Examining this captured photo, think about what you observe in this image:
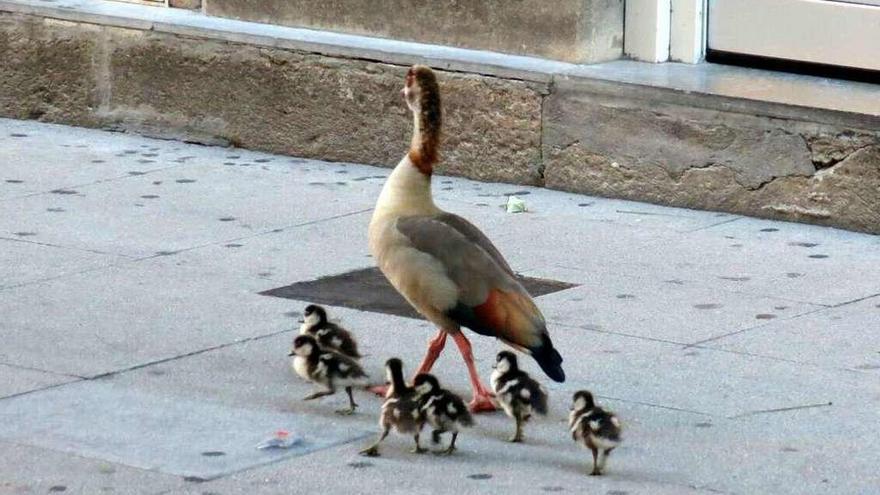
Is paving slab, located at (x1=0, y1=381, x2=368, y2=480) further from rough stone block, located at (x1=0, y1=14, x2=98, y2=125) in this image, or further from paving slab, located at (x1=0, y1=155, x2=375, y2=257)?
rough stone block, located at (x1=0, y1=14, x2=98, y2=125)

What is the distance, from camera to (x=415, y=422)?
260 inches

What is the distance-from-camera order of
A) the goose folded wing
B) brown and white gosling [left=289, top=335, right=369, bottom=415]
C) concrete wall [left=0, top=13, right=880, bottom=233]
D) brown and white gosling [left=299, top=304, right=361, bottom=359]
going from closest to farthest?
the goose folded wing < brown and white gosling [left=289, top=335, right=369, bottom=415] < brown and white gosling [left=299, top=304, right=361, bottom=359] < concrete wall [left=0, top=13, right=880, bottom=233]

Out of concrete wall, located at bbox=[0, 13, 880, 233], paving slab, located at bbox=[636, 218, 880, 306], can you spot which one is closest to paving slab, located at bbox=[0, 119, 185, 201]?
concrete wall, located at bbox=[0, 13, 880, 233]

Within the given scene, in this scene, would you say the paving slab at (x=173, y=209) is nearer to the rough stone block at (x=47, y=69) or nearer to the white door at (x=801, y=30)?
the rough stone block at (x=47, y=69)

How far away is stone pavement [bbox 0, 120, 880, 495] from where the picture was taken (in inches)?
257

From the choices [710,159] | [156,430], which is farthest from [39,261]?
[710,159]

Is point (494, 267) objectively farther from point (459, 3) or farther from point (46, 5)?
point (46, 5)

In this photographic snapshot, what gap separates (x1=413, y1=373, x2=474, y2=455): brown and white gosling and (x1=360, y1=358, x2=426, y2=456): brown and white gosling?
0.02 meters

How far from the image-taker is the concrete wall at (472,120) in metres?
10.0

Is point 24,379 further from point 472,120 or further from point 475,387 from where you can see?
point 472,120

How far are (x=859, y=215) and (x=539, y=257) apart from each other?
168 cm

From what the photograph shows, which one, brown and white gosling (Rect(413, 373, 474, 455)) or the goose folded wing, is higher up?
the goose folded wing

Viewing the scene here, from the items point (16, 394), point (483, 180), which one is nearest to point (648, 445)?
point (16, 394)

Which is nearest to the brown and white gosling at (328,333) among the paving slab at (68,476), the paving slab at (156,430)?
the paving slab at (156,430)
